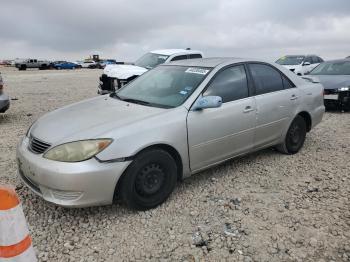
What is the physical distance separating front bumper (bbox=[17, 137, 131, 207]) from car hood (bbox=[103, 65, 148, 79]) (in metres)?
6.82

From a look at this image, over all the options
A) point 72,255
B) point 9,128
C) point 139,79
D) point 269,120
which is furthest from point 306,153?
point 9,128

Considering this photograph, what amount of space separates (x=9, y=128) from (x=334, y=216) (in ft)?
20.9

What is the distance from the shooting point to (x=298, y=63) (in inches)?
647

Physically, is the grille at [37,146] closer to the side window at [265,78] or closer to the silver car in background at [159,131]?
the silver car in background at [159,131]

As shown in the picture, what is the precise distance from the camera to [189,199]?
3906mm

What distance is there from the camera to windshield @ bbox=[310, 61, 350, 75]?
1004 centimetres

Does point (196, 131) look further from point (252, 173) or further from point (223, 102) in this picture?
point (252, 173)

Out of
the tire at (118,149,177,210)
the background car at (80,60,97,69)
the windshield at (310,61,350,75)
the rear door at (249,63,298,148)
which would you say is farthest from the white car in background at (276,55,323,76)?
the background car at (80,60,97,69)

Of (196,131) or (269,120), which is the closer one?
(196,131)

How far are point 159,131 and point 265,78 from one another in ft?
6.89

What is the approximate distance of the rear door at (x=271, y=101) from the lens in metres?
4.64

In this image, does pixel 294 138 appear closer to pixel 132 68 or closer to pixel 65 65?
pixel 132 68

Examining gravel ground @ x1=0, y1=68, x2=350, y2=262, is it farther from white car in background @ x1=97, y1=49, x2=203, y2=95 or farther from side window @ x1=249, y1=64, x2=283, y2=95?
white car in background @ x1=97, y1=49, x2=203, y2=95

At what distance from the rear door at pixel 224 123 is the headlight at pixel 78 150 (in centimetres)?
103
